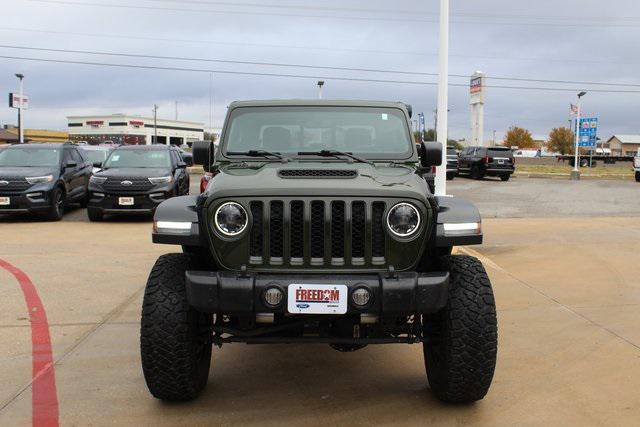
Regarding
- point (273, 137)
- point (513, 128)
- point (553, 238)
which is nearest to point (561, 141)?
point (513, 128)

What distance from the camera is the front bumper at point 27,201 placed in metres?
13.0

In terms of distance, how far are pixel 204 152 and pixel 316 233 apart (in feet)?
6.02

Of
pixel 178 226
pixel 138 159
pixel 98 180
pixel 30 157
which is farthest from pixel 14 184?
pixel 178 226

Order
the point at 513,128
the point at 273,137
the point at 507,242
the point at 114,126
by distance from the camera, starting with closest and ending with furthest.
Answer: the point at 273,137 < the point at 507,242 < the point at 114,126 < the point at 513,128

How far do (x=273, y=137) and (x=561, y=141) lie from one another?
4749 inches

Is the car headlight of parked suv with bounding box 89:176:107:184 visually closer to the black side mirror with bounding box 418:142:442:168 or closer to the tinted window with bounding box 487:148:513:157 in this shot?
the black side mirror with bounding box 418:142:442:168

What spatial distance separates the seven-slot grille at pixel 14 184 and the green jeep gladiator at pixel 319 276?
1041 cm

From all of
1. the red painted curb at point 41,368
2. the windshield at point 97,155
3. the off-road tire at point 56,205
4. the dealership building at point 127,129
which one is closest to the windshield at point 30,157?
the off-road tire at point 56,205

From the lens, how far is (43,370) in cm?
456

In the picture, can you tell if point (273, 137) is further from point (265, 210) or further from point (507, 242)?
point (507, 242)

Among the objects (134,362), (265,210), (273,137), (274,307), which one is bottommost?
(134,362)

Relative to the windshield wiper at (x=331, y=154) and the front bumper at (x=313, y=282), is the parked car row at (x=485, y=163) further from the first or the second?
the front bumper at (x=313, y=282)

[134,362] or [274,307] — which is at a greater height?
[274,307]

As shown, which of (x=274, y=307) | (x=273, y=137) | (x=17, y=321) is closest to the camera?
(x=274, y=307)
